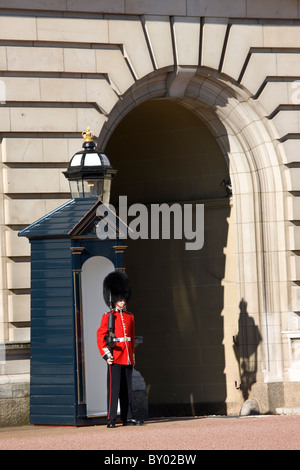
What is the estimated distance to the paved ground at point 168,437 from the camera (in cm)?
996

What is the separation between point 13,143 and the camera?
13984 mm

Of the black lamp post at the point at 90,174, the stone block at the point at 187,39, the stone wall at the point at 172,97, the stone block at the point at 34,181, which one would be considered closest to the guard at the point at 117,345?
the black lamp post at the point at 90,174

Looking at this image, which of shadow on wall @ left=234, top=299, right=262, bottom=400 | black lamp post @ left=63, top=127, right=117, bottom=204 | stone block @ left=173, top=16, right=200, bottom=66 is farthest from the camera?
shadow on wall @ left=234, top=299, right=262, bottom=400

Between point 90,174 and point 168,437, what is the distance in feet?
10.1

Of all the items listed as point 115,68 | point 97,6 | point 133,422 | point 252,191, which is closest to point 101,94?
point 115,68

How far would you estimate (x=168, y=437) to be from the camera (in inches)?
412

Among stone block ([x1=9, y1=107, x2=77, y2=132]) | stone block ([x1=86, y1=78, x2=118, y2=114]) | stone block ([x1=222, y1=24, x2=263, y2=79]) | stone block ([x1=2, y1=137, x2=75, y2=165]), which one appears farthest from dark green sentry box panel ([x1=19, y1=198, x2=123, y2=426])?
stone block ([x1=222, y1=24, x2=263, y2=79])

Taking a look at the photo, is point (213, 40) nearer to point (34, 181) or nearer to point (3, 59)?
point (3, 59)

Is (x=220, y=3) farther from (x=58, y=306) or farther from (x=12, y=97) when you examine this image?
(x=58, y=306)

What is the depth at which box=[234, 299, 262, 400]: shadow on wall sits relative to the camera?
50.6ft

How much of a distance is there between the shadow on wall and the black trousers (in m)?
3.69

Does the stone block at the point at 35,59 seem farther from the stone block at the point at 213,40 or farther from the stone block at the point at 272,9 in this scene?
the stone block at the point at 272,9

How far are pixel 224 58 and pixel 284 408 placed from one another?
428 cm

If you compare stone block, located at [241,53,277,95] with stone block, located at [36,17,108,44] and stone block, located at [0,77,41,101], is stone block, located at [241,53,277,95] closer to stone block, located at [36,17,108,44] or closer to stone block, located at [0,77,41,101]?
stone block, located at [36,17,108,44]
